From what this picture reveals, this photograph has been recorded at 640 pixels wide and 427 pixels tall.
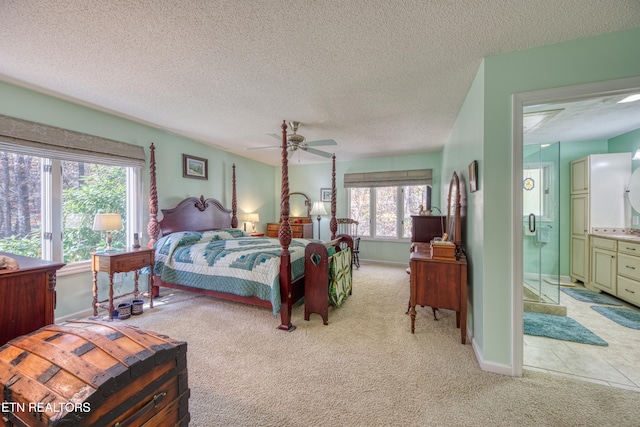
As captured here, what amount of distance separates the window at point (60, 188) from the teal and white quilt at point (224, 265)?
762 millimetres

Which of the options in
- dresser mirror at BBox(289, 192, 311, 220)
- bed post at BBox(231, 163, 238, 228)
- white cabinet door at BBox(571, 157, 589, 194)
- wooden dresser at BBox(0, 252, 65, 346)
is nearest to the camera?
wooden dresser at BBox(0, 252, 65, 346)

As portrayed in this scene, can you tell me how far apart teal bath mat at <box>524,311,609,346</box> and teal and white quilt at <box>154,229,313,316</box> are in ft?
8.68

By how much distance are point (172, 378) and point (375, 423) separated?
1.17 m

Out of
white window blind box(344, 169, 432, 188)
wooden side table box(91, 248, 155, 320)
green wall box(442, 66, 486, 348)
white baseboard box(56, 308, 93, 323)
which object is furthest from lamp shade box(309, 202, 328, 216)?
white baseboard box(56, 308, 93, 323)

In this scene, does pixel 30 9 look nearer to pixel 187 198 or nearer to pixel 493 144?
pixel 187 198

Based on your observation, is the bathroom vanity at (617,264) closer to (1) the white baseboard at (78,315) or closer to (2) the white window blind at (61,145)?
(2) the white window blind at (61,145)

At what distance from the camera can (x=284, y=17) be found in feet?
5.14

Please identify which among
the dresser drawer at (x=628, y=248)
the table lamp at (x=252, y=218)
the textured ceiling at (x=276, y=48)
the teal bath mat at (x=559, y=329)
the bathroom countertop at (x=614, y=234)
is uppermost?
the textured ceiling at (x=276, y=48)

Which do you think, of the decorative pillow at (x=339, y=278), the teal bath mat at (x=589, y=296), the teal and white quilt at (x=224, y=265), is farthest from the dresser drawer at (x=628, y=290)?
the teal and white quilt at (x=224, y=265)

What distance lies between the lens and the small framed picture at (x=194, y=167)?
4254mm

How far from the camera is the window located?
2.53m

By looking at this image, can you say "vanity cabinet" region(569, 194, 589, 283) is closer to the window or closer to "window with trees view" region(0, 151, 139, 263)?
the window

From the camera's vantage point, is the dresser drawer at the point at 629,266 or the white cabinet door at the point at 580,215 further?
the white cabinet door at the point at 580,215

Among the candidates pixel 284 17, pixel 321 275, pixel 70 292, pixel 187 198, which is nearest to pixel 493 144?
pixel 284 17
